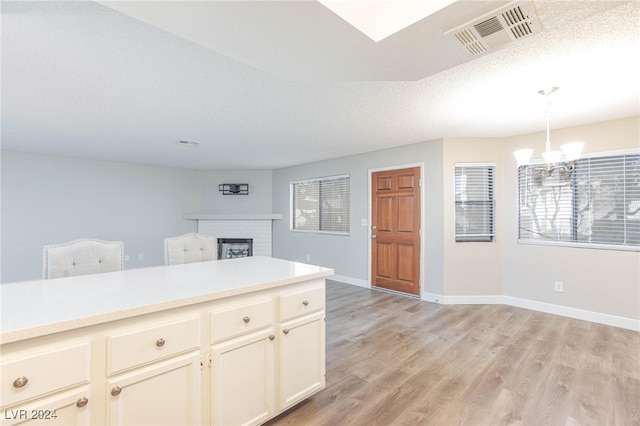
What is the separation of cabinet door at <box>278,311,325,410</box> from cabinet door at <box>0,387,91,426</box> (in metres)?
0.91

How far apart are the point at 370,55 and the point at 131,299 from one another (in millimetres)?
1756

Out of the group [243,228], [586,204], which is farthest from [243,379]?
[243,228]

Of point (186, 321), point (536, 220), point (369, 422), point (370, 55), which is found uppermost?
point (370, 55)

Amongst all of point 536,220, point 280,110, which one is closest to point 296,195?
point 280,110

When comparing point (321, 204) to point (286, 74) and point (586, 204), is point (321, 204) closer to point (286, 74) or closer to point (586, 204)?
point (586, 204)

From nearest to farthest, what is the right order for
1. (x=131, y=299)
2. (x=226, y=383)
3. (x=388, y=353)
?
1. (x=131, y=299)
2. (x=226, y=383)
3. (x=388, y=353)

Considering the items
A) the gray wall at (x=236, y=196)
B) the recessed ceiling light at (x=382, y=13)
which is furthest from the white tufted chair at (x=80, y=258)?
the gray wall at (x=236, y=196)

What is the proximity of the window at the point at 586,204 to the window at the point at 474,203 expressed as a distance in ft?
1.16

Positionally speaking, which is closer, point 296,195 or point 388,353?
Result: point 388,353

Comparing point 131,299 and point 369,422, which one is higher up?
point 131,299

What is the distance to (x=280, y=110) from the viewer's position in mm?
3047

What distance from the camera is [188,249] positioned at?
262 cm

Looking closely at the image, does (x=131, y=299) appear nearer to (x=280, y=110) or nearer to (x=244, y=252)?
(x=280, y=110)

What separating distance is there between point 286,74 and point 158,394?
188 centimetres
